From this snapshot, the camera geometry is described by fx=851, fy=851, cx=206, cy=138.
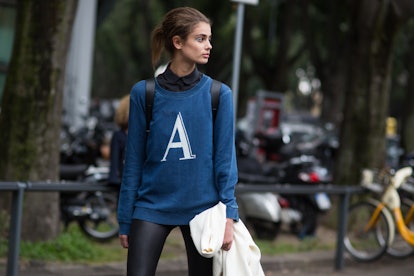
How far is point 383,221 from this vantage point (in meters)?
9.06

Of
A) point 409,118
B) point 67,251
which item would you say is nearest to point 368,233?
point 67,251

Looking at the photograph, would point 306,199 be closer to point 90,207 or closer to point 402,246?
point 402,246

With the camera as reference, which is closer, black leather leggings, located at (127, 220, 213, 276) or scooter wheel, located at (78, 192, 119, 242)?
black leather leggings, located at (127, 220, 213, 276)

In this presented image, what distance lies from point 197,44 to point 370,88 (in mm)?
7671

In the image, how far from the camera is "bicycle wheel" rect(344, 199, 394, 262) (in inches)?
353

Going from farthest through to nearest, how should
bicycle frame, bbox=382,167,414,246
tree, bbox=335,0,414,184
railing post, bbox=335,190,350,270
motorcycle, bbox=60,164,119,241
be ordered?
1. tree, bbox=335,0,414,184
2. bicycle frame, bbox=382,167,414,246
3. motorcycle, bbox=60,164,119,241
4. railing post, bbox=335,190,350,270

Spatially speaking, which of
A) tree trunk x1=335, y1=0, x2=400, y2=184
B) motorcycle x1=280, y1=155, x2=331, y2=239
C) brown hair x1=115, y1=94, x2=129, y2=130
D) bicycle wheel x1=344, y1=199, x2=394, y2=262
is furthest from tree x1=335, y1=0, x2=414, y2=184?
brown hair x1=115, y1=94, x2=129, y2=130

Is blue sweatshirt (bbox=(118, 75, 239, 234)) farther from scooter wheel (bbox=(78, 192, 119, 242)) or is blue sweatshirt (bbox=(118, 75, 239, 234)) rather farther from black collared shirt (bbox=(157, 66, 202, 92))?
scooter wheel (bbox=(78, 192, 119, 242))

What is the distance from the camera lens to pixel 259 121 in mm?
18438

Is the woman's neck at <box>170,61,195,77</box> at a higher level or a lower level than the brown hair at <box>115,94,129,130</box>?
higher

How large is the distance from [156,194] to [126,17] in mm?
32933

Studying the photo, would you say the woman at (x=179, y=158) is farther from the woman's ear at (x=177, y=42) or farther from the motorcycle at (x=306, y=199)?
the motorcycle at (x=306, y=199)

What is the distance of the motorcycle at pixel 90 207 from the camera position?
339 inches

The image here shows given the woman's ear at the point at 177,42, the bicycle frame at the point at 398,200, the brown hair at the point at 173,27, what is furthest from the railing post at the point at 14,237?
the bicycle frame at the point at 398,200
